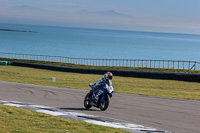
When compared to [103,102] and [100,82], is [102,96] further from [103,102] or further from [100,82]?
[100,82]

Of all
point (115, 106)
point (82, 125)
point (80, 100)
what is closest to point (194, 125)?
point (82, 125)

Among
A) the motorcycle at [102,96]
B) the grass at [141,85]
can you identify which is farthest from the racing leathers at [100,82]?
the grass at [141,85]

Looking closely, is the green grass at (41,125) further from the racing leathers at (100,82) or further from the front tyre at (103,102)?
the racing leathers at (100,82)

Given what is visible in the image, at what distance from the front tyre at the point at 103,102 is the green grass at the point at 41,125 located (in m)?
2.54

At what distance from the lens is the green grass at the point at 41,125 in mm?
8953

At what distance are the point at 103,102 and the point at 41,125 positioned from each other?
158 inches

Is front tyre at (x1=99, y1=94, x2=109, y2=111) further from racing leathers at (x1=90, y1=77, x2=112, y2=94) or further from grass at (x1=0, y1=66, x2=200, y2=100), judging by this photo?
grass at (x1=0, y1=66, x2=200, y2=100)

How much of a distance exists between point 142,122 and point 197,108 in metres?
4.15

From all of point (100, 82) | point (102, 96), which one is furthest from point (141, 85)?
point (100, 82)

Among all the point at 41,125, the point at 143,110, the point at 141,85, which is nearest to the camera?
the point at 41,125

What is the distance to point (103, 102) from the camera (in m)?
13.3

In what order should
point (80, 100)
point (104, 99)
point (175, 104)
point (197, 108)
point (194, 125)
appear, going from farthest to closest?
point (80, 100) → point (175, 104) → point (197, 108) → point (104, 99) → point (194, 125)

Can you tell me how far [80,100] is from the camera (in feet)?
54.7

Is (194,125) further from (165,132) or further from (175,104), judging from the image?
(175,104)
